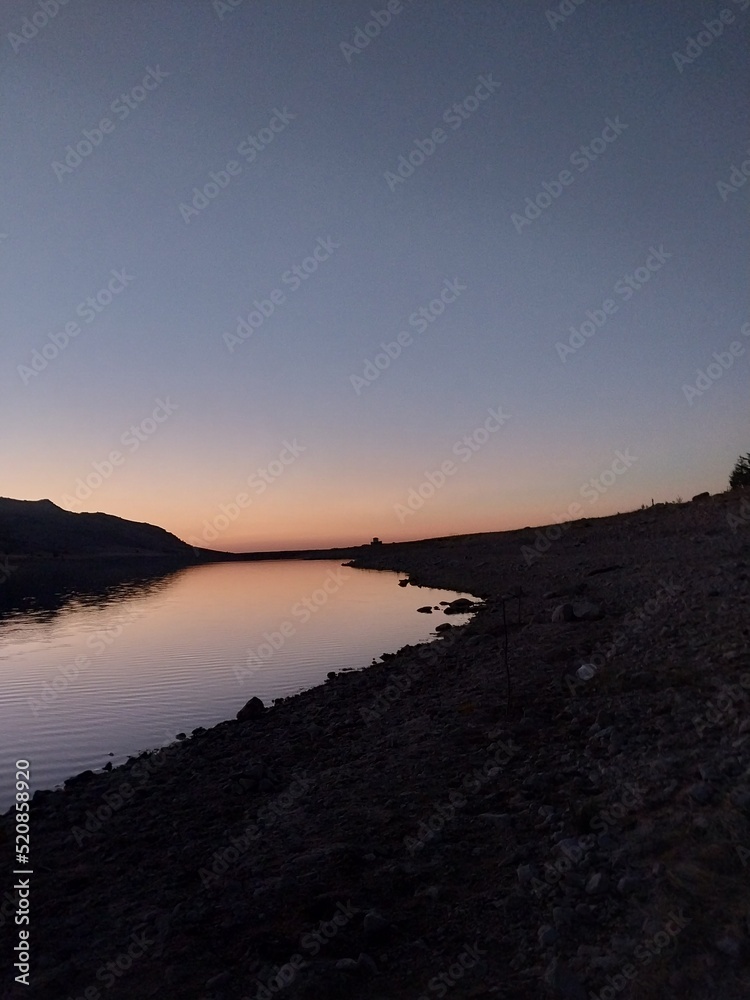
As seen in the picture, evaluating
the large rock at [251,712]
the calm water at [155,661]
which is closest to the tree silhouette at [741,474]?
the calm water at [155,661]

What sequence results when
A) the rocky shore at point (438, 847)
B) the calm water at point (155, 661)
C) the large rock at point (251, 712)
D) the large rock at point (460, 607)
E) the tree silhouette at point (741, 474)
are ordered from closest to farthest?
the rocky shore at point (438, 847)
the large rock at point (251, 712)
the calm water at point (155, 661)
the large rock at point (460, 607)
the tree silhouette at point (741, 474)

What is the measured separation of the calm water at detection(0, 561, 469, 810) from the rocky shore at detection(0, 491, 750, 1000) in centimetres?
293

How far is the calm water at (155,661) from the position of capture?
14.8 metres

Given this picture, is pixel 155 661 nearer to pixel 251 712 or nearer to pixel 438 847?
pixel 251 712

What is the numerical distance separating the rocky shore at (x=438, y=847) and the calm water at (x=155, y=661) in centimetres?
293

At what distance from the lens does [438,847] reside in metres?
7.29

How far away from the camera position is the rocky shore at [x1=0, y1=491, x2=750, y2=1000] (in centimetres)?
537

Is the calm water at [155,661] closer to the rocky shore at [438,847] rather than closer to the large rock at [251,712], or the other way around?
the large rock at [251,712]

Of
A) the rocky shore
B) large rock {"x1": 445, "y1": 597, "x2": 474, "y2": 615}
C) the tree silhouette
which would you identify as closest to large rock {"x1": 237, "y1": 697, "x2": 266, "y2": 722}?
the rocky shore

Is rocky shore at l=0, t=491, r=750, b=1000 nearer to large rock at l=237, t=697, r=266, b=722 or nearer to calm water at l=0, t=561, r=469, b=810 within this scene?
large rock at l=237, t=697, r=266, b=722

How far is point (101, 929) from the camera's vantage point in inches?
255

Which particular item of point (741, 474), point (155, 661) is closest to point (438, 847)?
point (155, 661)

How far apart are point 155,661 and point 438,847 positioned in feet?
60.5

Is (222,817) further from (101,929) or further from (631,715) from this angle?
(631,715)
